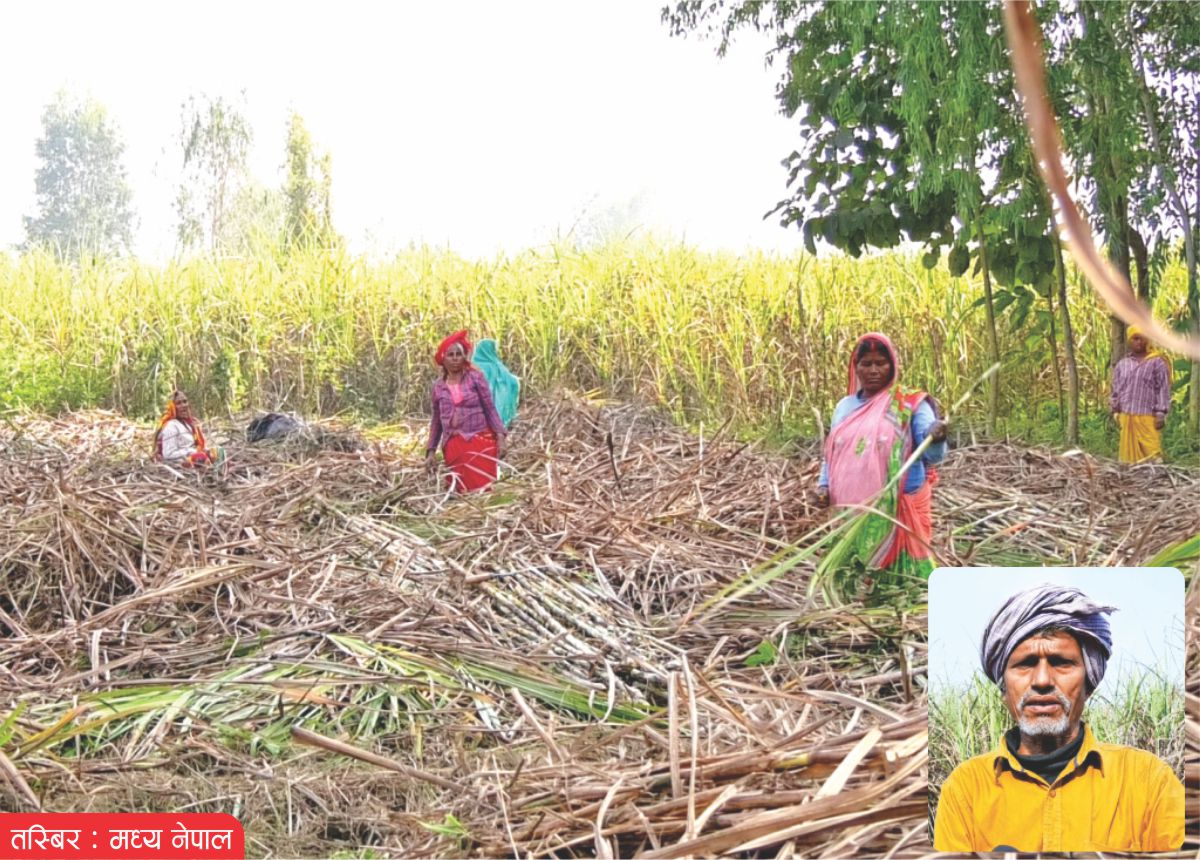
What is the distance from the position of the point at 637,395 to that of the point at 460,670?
4.64 metres

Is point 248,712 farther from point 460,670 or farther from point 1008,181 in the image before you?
point 1008,181

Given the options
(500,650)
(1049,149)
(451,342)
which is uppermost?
(451,342)

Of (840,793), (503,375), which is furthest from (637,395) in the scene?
(840,793)

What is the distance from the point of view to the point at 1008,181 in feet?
15.8

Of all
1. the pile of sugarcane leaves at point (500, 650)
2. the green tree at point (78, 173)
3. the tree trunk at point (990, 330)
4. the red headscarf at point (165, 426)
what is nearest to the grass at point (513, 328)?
the tree trunk at point (990, 330)

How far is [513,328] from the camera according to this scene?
7.48 metres

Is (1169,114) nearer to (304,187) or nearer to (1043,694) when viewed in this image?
(1043,694)

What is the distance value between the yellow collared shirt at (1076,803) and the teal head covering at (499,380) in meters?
4.26

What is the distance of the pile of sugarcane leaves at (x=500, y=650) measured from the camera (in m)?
1.36

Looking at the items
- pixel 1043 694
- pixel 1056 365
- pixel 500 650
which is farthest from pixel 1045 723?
pixel 1056 365

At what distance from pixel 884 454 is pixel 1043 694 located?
64.3 inches

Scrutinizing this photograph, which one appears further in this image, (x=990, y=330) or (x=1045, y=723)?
(x=990, y=330)

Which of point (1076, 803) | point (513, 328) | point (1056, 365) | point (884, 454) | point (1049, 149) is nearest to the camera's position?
point (1049, 149)

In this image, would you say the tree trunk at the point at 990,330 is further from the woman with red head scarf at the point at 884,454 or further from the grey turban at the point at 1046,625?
the grey turban at the point at 1046,625
